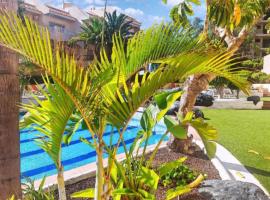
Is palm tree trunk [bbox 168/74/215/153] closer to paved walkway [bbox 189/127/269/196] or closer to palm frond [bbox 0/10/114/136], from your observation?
paved walkway [bbox 189/127/269/196]

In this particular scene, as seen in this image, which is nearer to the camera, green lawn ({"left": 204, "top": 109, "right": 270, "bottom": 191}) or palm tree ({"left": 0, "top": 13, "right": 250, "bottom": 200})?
palm tree ({"left": 0, "top": 13, "right": 250, "bottom": 200})

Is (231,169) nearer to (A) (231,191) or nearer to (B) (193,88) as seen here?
(B) (193,88)

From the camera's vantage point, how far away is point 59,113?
296 centimetres

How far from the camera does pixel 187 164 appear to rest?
269 inches

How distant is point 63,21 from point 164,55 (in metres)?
46.1

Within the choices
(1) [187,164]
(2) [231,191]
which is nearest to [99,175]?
(2) [231,191]

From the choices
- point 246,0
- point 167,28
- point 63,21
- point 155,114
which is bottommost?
point 155,114

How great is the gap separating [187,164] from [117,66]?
429cm

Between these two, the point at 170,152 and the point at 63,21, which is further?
the point at 63,21

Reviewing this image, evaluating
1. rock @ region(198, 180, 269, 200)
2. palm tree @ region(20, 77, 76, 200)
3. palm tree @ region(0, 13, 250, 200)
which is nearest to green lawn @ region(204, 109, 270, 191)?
rock @ region(198, 180, 269, 200)

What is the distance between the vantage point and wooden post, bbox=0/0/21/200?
9.76 ft

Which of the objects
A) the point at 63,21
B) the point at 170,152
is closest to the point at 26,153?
the point at 170,152

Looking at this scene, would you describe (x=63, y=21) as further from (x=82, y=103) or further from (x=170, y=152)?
(x=82, y=103)

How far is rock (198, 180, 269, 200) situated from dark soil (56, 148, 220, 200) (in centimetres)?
15
